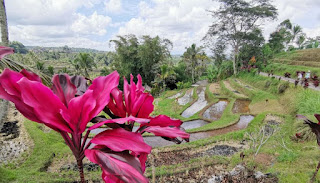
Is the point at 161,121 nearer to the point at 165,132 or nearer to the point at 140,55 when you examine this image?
the point at 165,132

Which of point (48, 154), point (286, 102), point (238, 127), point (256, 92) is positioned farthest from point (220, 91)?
point (48, 154)

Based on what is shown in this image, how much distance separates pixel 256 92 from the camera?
10.1 m

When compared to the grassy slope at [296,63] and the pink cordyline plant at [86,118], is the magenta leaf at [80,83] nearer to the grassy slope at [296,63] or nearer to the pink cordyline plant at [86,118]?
the pink cordyline plant at [86,118]

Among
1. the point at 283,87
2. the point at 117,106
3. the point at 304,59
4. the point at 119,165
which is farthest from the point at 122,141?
the point at 304,59

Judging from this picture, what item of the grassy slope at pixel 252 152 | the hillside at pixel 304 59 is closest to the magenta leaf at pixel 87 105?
the grassy slope at pixel 252 152

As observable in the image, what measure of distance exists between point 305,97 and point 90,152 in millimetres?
8444

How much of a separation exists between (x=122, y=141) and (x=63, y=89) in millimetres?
208

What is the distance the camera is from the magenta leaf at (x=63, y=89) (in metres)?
0.43

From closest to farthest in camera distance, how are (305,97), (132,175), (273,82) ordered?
(132,175) → (305,97) → (273,82)

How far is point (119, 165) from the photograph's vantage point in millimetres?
328

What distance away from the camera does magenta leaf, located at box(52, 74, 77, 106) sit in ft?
1.40

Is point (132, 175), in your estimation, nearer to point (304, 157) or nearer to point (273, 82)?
point (304, 157)

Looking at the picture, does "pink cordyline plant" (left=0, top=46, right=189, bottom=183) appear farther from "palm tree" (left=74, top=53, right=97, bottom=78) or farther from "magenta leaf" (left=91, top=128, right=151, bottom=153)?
"palm tree" (left=74, top=53, right=97, bottom=78)

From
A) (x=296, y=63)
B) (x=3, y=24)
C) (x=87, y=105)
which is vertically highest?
(x=3, y=24)
